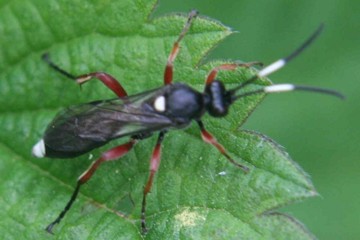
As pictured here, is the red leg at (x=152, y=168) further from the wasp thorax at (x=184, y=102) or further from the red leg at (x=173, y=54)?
the red leg at (x=173, y=54)

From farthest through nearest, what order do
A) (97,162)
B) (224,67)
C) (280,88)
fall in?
1. (97,162)
2. (224,67)
3. (280,88)

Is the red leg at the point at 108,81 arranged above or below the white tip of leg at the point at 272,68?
below

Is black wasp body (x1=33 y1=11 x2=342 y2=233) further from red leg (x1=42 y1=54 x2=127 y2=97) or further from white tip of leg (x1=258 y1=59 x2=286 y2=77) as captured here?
white tip of leg (x1=258 y1=59 x2=286 y2=77)

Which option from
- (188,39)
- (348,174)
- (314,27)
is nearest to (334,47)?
(314,27)

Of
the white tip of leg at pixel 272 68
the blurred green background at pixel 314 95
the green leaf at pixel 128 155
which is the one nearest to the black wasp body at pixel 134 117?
the green leaf at pixel 128 155

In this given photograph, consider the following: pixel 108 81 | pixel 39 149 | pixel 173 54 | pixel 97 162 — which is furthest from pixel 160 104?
pixel 39 149

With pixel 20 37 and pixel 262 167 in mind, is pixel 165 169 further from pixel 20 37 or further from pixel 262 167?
pixel 20 37

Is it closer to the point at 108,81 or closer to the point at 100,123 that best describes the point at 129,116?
the point at 100,123
